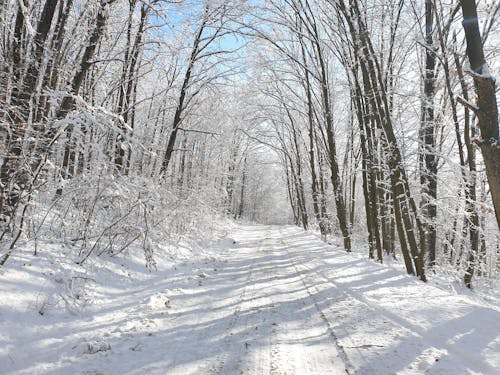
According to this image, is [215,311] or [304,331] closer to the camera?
[304,331]

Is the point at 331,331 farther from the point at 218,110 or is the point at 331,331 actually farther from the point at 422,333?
the point at 218,110

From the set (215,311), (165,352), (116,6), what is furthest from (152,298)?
(116,6)

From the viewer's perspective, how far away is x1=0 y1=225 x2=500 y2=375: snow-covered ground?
10.6ft

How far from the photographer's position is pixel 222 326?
431 cm

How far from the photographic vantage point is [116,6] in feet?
36.5

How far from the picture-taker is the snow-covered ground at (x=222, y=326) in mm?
3223

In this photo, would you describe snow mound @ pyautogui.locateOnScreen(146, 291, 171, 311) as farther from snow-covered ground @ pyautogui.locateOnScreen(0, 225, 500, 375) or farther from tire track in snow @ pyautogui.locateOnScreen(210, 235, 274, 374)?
tire track in snow @ pyautogui.locateOnScreen(210, 235, 274, 374)

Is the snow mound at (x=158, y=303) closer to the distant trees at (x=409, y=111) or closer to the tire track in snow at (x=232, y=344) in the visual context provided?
the tire track in snow at (x=232, y=344)

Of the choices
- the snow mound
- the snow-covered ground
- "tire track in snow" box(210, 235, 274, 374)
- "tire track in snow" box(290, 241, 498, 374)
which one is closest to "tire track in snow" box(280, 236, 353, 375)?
the snow-covered ground

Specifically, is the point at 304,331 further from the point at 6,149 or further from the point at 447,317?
the point at 6,149

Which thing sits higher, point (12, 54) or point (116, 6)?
point (116, 6)

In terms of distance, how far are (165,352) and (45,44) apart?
5092 mm

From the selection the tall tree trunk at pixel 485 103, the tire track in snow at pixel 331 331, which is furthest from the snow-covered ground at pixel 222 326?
the tall tree trunk at pixel 485 103

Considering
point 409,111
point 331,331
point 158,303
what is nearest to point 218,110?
point 409,111
